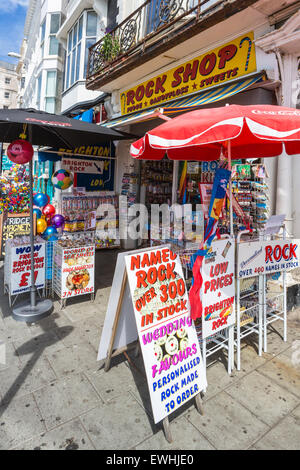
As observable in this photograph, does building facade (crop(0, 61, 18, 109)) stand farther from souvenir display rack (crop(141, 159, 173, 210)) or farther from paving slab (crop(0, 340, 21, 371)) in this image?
paving slab (crop(0, 340, 21, 371))

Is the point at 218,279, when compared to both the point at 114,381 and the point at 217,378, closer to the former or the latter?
the point at 217,378

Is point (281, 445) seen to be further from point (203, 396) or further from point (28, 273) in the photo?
point (28, 273)

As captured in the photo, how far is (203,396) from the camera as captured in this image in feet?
9.54

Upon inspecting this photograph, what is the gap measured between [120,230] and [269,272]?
6.38 m

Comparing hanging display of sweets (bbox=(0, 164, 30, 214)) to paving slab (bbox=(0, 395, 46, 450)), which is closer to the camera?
paving slab (bbox=(0, 395, 46, 450))

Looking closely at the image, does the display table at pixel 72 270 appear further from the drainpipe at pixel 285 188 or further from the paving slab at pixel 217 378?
the drainpipe at pixel 285 188

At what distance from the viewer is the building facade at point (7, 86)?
54.9 metres

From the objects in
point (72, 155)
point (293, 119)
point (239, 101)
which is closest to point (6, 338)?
point (293, 119)

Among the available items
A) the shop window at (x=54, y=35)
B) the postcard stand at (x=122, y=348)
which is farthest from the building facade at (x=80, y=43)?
the postcard stand at (x=122, y=348)

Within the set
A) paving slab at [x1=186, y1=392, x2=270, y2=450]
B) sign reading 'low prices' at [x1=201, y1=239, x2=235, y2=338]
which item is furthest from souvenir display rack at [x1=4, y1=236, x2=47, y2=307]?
paving slab at [x1=186, y1=392, x2=270, y2=450]

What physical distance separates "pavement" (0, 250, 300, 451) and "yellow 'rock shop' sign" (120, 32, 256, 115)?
461cm

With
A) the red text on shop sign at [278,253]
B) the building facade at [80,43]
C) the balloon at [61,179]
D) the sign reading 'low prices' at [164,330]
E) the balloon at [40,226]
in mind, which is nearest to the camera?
the sign reading 'low prices' at [164,330]

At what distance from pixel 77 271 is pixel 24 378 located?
2119 millimetres

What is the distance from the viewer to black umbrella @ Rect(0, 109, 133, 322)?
3.98 m
